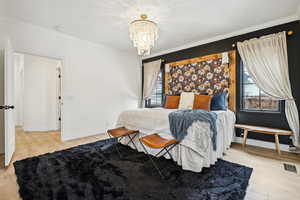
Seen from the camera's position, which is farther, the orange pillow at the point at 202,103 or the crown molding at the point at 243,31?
the orange pillow at the point at 202,103

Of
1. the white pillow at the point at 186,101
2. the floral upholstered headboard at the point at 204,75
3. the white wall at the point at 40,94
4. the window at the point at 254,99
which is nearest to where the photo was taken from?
the window at the point at 254,99

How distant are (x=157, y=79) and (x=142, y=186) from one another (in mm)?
3609

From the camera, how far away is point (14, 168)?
78.8 inches

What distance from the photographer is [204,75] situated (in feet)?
12.0

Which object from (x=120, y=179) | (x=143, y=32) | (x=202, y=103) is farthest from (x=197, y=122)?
(x=143, y=32)

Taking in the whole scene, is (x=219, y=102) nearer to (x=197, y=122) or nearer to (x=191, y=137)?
(x=197, y=122)

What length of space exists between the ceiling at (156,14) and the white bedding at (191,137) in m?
1.82

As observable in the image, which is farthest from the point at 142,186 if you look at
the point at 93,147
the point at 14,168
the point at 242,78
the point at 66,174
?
the point at 242,78

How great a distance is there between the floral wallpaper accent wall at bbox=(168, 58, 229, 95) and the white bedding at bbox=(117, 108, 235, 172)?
1.08 meters

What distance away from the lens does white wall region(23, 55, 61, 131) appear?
423cm

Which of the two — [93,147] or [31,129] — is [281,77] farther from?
[31,129]

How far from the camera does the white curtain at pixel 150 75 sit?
15.5 feet

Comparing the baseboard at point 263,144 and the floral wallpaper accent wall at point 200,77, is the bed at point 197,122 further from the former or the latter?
the baseboard at point 263,144

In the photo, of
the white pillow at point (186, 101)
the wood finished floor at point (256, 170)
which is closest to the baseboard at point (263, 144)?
the wood finished floor at point (256, 170)
